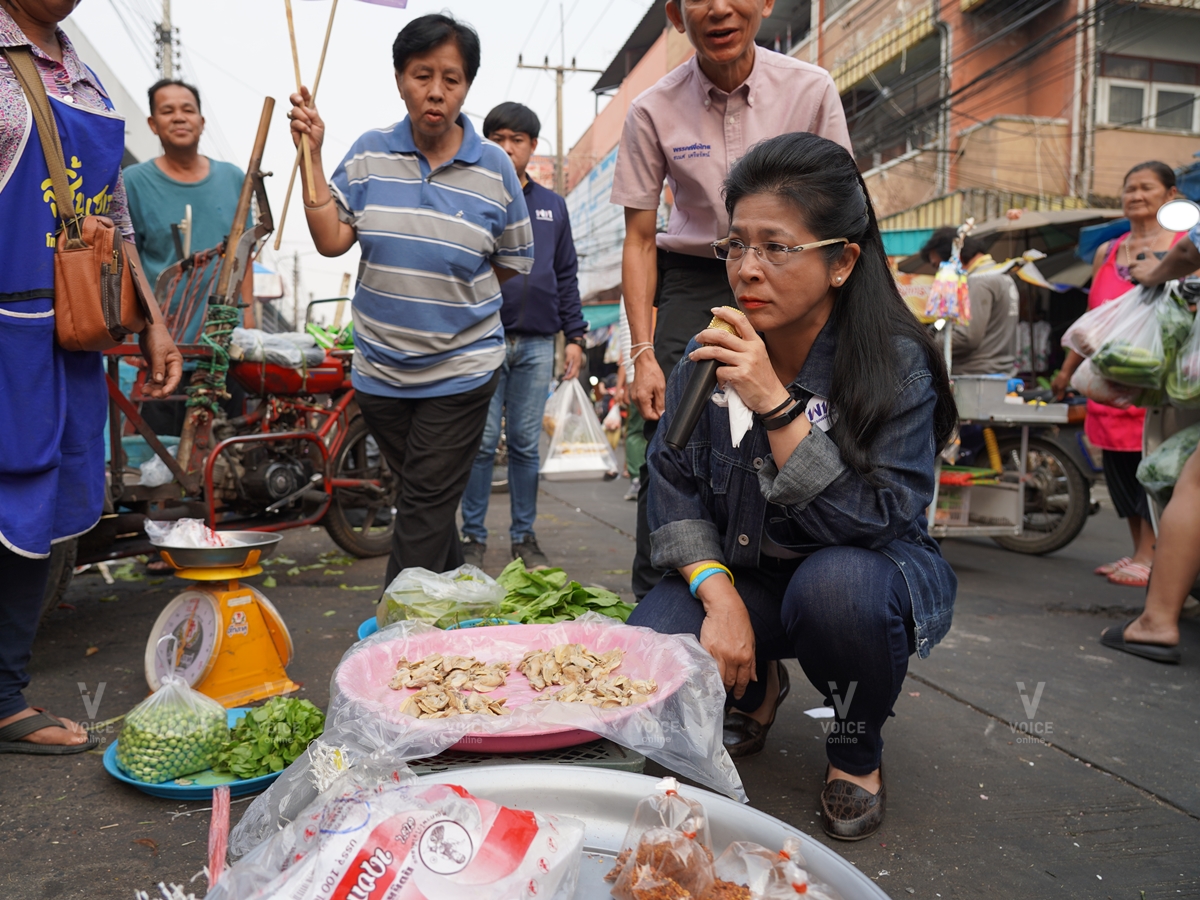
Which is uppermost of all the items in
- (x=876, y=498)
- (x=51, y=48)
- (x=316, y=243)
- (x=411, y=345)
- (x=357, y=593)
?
(x=51, y=48)

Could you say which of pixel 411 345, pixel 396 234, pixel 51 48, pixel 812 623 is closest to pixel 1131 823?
pixel 812 623

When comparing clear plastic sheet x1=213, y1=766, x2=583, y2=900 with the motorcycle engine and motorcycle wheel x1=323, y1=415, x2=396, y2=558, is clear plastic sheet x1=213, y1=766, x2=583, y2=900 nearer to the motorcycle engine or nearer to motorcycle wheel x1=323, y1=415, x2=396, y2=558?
the motorcycle engine

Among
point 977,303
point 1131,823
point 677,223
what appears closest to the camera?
point 1131,823

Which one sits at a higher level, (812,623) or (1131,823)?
(812,623)

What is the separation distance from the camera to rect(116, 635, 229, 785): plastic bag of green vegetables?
2.06 m

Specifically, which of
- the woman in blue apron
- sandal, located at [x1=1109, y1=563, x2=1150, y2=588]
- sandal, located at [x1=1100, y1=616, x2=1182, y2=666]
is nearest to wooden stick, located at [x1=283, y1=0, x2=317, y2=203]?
the woman in blue apron

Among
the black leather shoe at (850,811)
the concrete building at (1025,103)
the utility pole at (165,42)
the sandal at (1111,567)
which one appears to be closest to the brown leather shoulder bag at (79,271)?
the black leather shoe at (850,811)

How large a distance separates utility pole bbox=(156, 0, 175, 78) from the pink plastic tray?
18.7m

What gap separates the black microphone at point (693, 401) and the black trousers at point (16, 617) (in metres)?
1.79

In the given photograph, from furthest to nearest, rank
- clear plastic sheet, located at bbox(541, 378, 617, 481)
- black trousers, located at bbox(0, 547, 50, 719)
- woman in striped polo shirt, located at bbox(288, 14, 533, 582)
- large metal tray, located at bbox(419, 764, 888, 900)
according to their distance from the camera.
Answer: clear plastic sheet, located at bbox(541, 378, 617, 481) < woman in striped polo shirt, located at bbox(288, 14, 533, 582) < black trousers, located at bbox(0, 547, 50, 719) < large metal tray, located at bbox(419, 764, 888, 900)

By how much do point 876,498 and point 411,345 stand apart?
177cm

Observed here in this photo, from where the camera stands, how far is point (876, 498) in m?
1.83

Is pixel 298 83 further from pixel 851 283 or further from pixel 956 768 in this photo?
pixel 956 768

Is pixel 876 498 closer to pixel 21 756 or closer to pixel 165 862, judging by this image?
pixel 165 862
